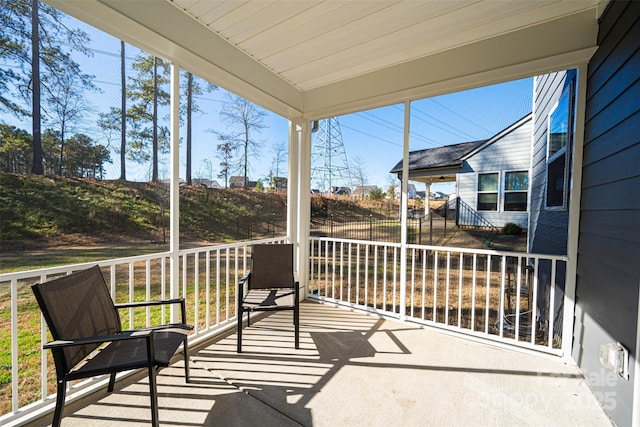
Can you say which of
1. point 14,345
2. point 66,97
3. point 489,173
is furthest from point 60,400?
point 489,173

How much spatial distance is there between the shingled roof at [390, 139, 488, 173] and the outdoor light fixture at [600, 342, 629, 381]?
6.09 ft

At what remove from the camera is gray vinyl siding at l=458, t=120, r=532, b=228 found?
2.71 m

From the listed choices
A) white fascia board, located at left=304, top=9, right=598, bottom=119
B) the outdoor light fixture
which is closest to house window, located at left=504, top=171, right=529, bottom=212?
white fascia board, located at left=304, top=9, right=598, bottom=119

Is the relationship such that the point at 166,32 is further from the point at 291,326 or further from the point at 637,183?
the point at 637,183

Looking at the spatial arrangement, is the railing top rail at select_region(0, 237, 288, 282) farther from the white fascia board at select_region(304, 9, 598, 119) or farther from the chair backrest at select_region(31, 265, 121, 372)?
the white fascia board at select_region(304, 9, 598, 119)

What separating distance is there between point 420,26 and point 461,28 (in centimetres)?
39

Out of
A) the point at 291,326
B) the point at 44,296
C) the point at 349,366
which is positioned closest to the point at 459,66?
the point at 349,366

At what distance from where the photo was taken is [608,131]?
6.18 feet

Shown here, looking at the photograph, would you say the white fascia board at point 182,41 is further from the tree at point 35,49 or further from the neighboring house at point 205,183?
the neighboring house at point 205,183

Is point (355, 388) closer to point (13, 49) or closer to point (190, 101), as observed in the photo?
point (190, 101)

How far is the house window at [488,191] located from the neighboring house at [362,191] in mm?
1148

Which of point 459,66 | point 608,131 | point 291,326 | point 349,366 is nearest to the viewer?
point 608,131

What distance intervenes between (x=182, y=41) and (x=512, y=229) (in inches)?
136

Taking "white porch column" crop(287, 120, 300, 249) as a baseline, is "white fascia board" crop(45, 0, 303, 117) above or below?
above
